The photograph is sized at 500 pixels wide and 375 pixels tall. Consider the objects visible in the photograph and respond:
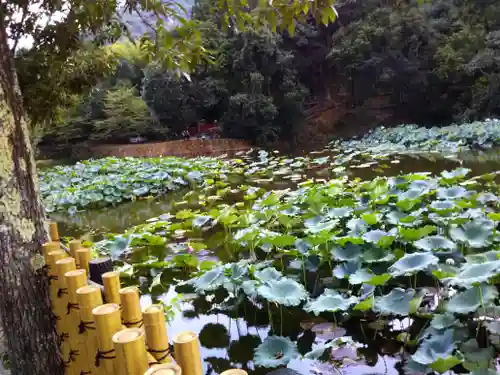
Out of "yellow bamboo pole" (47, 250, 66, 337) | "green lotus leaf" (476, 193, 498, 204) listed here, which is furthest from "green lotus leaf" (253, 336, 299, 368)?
"green lotus leaf" (476, 193, 498, 204)

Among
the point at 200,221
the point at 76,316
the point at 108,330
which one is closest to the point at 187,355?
the point at 108,330

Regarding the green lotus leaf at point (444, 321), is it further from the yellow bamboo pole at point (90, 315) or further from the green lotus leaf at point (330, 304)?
the yellow bamboo pole at point (90, 315)

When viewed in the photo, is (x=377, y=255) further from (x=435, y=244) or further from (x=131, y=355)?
(x=131, y=355)

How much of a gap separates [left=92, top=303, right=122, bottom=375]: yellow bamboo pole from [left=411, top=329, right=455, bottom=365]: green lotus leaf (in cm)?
112

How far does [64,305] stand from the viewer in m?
1.82

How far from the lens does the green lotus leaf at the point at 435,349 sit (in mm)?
1771

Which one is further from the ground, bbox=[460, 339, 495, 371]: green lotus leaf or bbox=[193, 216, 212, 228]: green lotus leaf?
bbox=[193, 216, 212, 228]: green lotus leaf

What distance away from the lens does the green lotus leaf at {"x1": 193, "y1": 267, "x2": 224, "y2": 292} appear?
2508mm

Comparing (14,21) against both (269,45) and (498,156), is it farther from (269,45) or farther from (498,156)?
(269,45)

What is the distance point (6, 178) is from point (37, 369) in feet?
2.64

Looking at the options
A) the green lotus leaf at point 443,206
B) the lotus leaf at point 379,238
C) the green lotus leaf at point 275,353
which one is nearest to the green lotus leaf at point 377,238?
the lotus leaf at point 379,238

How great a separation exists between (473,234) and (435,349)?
102cm

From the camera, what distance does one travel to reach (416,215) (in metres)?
2.96

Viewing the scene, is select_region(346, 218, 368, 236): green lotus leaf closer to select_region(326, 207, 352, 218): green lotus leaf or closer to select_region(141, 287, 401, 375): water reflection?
select_region(326, 207, 352, 218): green lotus leaf
